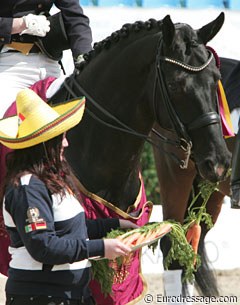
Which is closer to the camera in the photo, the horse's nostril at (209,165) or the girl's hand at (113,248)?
the girl's hand at (113,248)

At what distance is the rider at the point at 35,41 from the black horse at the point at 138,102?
0.38 metres

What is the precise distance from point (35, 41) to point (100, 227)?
1428 mm

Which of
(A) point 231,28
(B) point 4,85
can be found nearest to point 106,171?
(B) point 4,85

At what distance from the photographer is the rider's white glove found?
455 cm

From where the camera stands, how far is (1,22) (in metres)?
4.54

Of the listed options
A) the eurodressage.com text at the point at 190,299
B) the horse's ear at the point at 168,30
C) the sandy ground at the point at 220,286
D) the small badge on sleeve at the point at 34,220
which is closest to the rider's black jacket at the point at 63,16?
the horse's ear at the point at 168,30

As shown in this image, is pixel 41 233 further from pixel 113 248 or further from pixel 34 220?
pixel 113 248

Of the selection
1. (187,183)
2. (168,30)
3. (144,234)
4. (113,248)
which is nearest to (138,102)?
(168,30)

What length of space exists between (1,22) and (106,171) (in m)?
1.04

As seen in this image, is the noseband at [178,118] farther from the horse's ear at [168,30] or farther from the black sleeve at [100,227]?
the black sleeve at [100,227]

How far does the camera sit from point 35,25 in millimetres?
4570

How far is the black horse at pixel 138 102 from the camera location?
3.99 m

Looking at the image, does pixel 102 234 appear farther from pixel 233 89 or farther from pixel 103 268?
pixel 233 89

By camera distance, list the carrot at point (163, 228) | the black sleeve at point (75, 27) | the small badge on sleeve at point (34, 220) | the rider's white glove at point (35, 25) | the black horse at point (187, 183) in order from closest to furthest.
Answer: the small badge on sleeve at point (34, 220) < the carrot at point (163, 228) < the rider's white glove at point (35, 25) < the black sleeve at point (75, 27) < the black horse at point (187, 183)
